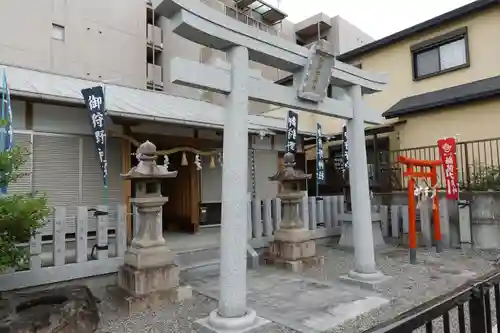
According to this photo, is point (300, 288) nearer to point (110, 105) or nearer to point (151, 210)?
point (151, 210)

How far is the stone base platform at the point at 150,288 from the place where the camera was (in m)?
5.37

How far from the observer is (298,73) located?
563 centimetres

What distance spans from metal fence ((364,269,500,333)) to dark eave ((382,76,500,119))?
10.9 meters

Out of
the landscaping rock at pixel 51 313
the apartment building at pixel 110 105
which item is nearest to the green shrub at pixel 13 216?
the landscaping rock at pixel 51 313

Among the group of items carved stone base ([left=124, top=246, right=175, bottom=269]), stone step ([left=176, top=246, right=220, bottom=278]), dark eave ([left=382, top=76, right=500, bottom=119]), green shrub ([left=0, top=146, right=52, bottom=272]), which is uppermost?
dark eave ([left=382, top=76, right=500, bottom=119])

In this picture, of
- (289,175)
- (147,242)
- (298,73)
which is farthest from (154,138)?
(298,73)

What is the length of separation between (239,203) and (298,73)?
2482mm

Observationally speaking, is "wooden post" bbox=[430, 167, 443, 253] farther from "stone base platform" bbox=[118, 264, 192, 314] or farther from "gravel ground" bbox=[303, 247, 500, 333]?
"stone base platform" bbox=[118, 264, 192, 314]

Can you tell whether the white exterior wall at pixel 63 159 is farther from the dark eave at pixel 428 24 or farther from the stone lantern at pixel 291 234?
the dark eave at pixel 428 24

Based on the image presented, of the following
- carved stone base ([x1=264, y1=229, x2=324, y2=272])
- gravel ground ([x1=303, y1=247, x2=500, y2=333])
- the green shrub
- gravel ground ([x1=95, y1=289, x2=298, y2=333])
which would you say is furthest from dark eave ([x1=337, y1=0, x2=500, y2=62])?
the green shrub

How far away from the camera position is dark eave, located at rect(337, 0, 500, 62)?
12.0m

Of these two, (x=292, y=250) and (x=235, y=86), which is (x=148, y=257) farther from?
(x=292, y=250)

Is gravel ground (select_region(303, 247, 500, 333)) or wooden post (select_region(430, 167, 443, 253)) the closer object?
gravel ground (select_region(303, 247, 500, 333))

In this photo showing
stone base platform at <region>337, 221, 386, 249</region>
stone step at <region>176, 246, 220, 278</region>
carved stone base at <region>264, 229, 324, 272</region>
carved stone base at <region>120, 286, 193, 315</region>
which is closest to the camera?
carved stone base at <region>120, 286, 193, 315</region>
